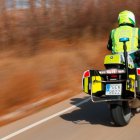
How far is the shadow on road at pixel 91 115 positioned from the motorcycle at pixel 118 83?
504 mm

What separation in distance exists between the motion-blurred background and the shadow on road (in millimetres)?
1594

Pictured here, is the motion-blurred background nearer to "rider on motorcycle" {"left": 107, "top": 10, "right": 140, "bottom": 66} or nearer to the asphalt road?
the asphalt road

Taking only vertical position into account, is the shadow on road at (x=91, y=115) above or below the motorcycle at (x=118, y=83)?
below

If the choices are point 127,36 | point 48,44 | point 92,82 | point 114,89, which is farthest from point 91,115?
point 48,44

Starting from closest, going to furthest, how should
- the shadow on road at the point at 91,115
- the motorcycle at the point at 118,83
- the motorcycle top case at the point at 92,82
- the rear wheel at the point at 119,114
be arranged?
the motorcycle at the point at 118,83 < the rear wheel at the point at 119,114 < the motorcycle top case at the point at 92,82 < the shadow on road at the point at 91,115

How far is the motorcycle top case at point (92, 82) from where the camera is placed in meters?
9.34

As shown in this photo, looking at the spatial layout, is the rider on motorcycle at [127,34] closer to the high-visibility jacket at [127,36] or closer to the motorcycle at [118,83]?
the high-visibility jacket at [127,36]

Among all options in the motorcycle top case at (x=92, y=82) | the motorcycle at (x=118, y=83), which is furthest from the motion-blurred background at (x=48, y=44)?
the motorcycle at (x=118, y=83)

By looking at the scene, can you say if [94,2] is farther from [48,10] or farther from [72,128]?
[72,128]

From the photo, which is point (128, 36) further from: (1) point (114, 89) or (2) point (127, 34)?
(1) point (114, 89)

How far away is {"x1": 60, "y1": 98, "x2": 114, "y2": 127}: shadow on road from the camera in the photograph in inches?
397

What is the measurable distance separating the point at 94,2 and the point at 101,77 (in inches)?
464

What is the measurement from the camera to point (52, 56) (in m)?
16.7

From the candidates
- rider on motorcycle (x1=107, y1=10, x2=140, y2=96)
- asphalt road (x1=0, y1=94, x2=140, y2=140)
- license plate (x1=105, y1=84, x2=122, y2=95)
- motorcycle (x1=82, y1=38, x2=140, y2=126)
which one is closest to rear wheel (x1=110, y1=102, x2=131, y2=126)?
motorcycle (x1=82, y1=38, x2=140, y2=126)
